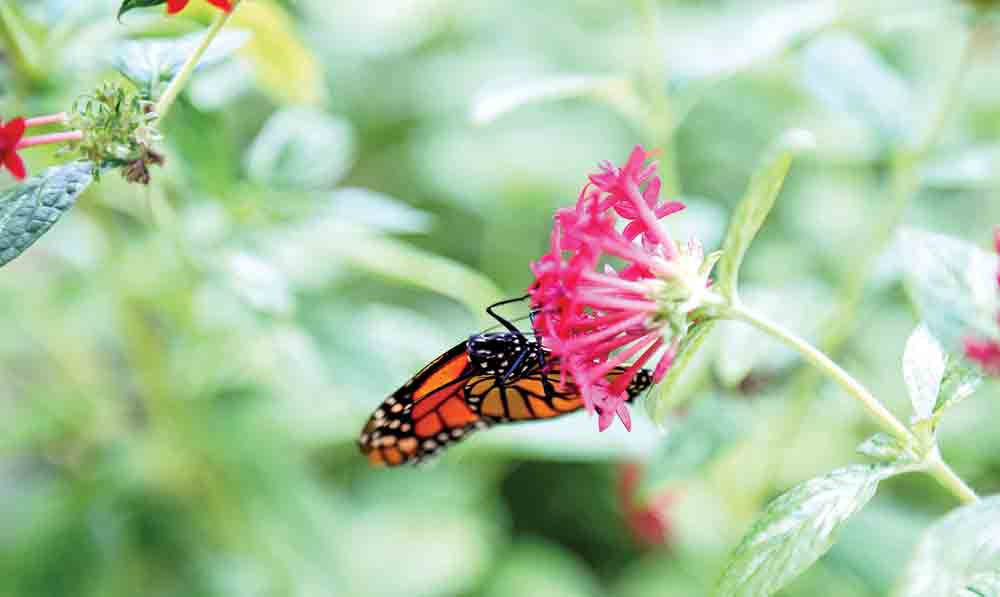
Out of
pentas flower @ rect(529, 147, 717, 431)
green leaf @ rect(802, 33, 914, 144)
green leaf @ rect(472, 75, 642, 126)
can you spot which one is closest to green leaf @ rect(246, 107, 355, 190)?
green leaf @ rect(472, 75, 642, 126)

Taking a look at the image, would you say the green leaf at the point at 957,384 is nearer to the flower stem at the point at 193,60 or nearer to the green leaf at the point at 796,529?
the green leaf at the point at 796,529

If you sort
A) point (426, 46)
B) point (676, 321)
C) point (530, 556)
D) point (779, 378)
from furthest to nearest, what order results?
point (426, 46) < point (530, 556) < point (779, 378) < point (676, 321)

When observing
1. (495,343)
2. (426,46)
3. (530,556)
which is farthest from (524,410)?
(426,46)

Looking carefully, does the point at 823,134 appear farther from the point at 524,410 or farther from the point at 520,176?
the point at 524,410

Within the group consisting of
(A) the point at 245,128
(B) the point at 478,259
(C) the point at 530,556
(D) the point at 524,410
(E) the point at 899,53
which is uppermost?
(E) the point at 899,53

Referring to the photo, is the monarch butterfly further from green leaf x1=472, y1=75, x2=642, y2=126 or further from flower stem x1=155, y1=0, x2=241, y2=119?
flower stem x1=155, y1=0, x2=241, y2=119

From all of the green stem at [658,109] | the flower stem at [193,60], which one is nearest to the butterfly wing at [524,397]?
the green stem at [658,109]
